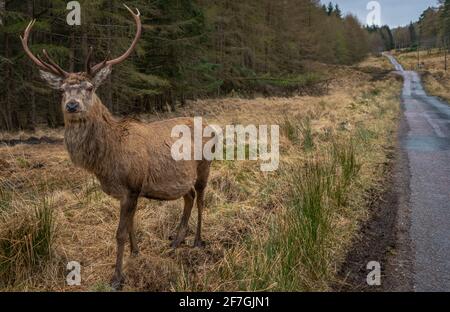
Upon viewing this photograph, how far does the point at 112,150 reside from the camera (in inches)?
169

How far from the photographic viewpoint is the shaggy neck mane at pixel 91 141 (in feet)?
13.6

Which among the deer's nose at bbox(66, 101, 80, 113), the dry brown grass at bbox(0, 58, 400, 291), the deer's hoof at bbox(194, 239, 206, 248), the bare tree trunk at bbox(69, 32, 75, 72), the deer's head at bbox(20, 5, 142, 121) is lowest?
the deer's hoof at bbox(194, 239, 206, 248)

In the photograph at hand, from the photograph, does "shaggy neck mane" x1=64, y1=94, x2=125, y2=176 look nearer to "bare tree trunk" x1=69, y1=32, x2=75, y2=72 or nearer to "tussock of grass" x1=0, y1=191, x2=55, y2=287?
"tussock of grass" x1=0, y1=191, x2=55, y2=287

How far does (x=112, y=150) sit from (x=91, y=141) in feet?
0.74

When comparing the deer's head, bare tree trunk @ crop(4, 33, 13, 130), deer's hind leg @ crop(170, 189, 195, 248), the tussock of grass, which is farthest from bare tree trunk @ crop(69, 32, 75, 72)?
the tussock of grass

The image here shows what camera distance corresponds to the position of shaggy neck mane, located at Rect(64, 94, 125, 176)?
4.15m

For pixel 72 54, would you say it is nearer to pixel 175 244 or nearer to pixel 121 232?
pixel 175 244

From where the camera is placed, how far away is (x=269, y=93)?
1312 inches

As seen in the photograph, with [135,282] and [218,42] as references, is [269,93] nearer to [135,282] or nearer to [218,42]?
[218,42]

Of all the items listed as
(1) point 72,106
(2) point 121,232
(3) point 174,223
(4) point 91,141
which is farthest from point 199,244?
(1) point 72,106

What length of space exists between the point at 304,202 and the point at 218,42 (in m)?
25.7

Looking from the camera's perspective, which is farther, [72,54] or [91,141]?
[72,54]

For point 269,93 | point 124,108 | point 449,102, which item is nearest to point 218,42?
point 269,93

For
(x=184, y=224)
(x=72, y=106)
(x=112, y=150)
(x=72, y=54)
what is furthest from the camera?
(x=72, y=54)
